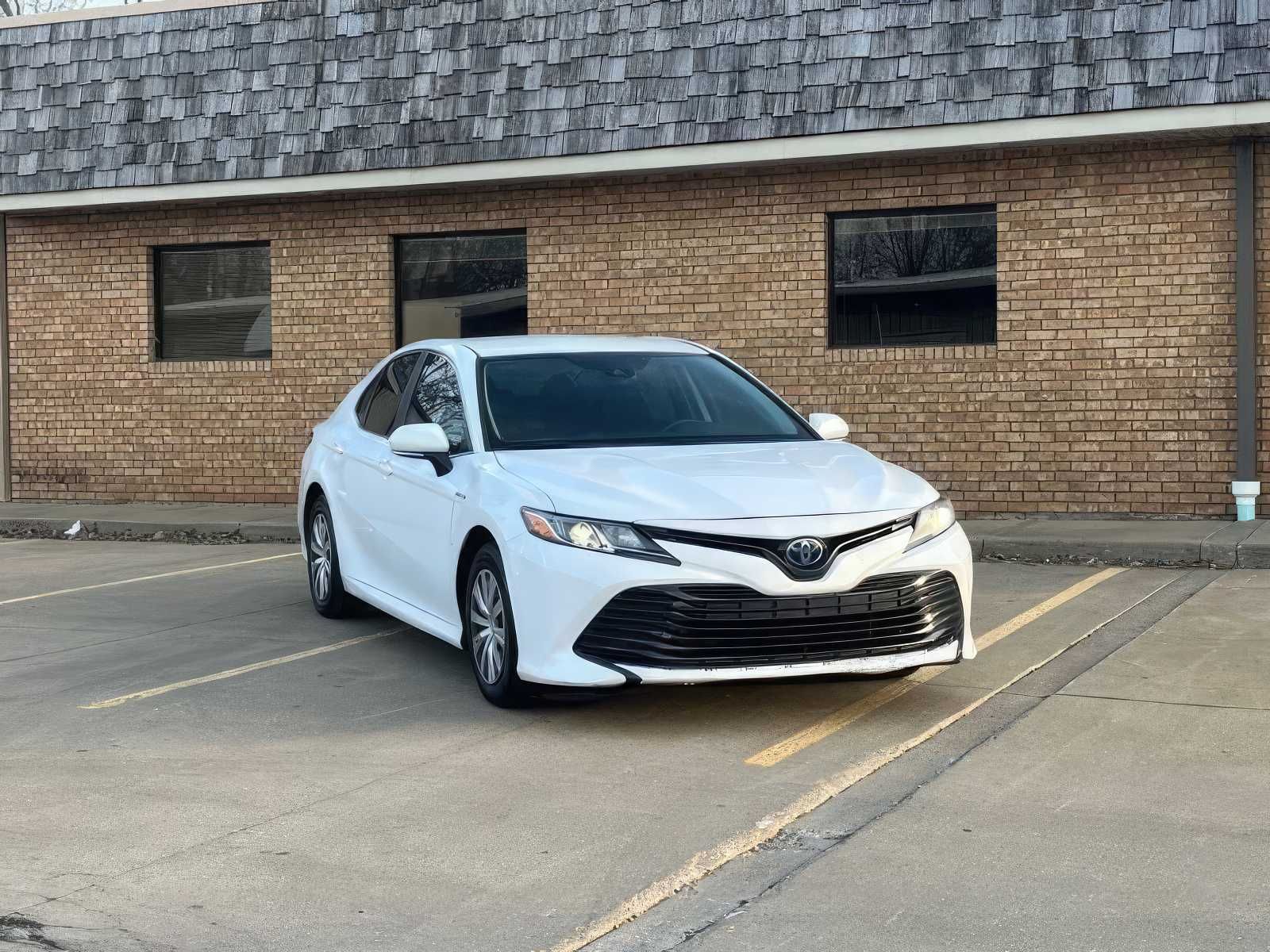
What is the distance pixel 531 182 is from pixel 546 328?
1.38m

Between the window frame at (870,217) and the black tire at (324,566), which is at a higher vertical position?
the window frame at (870,217)

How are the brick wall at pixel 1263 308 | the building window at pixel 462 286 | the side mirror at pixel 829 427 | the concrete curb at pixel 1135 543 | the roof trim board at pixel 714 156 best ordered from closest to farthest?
1. the side mirror at pixel 829 427
2. the concrete curb at pixel 1135 543
3. the roof trim board at pixel 714 156
4. the brick wall at pixel 1263 308
5. the building window at pixel 462 286

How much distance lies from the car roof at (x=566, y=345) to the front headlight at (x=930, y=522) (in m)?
2.01

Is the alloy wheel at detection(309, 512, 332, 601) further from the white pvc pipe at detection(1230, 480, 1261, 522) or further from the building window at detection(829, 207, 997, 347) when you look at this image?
the white pvc pipe at detection(1230, 480, 1261, 522)

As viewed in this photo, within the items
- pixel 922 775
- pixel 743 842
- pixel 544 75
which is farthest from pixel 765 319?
pixel 743 842

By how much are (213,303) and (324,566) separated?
8.25m

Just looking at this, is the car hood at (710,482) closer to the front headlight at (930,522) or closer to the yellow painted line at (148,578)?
the front headlight at (930,522)

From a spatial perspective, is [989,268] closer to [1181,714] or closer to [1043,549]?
[1043,549]

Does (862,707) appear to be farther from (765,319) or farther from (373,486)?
(765,319)

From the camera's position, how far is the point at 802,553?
20.7 feet

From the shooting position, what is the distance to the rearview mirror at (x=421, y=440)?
24.0ft

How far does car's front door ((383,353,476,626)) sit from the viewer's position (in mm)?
7379

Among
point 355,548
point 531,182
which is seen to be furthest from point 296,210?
point 355,548

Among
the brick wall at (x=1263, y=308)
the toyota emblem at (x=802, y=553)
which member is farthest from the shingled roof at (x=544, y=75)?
the toyota emblem at (x=802, y=553)
